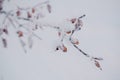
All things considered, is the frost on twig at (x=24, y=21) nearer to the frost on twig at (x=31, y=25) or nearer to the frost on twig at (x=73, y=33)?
the frost on twig at (x=31, y=25)

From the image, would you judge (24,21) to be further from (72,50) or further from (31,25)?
(72,50)

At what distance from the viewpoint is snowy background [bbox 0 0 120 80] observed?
1390mm

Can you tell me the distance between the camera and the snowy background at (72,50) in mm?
1390

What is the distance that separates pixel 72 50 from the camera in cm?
146

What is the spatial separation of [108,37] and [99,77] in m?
0.31

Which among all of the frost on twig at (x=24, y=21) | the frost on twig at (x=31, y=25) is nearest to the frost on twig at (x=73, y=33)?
the frost on twig at (x=31, y=25)

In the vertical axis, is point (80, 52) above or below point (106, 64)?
above

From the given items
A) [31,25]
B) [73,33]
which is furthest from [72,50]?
[31,25]

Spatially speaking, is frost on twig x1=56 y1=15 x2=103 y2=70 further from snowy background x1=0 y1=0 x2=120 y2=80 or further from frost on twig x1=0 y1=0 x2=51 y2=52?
frost on twig x1=0 y1=0 x2=51 y2=52

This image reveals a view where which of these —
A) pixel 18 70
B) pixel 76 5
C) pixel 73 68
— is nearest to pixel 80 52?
pixel 73 68

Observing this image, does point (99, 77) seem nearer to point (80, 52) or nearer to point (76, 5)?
point (80, 52)

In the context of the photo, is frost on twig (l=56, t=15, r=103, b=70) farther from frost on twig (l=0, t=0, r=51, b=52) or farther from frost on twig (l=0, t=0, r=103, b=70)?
frost on twig (l=0, t=0, r=51, b=52)

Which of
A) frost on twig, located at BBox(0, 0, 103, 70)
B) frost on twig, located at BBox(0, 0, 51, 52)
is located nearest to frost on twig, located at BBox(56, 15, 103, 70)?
frost on twig, located at BBox(0, 0, 103, 70)

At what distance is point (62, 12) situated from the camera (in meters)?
1.47
